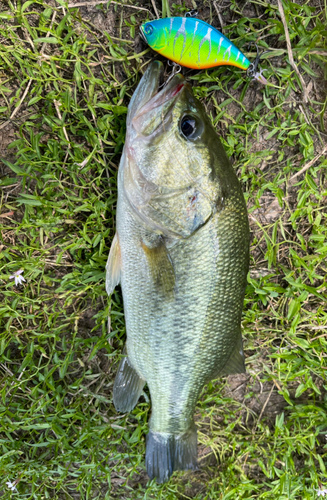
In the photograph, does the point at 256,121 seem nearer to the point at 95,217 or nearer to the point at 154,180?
the point at 154,180

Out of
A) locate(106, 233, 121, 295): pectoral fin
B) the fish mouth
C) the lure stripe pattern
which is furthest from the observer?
locate(106, 233, 121, 295): pectoral fin

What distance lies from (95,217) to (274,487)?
7.64ft

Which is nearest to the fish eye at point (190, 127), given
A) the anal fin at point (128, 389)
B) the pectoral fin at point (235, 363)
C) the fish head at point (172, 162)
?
the fish head at point (172, 162)

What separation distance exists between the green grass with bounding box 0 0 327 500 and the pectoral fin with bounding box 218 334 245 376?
38 cm

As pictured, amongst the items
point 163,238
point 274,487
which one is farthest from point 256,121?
point 274,487

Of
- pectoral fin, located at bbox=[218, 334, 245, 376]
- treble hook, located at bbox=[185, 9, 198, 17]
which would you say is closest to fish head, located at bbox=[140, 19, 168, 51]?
treble hook, located at bbox=[185, 9, 198, 17]

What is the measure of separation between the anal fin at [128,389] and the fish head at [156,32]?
1836 millimetres

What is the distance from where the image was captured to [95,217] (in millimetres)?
1910

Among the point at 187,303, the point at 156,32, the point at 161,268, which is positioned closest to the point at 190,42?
the point at 156,32

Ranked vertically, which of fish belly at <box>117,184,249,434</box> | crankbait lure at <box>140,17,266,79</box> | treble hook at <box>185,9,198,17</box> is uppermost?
treble hook at <box>185,9,198,17</box>

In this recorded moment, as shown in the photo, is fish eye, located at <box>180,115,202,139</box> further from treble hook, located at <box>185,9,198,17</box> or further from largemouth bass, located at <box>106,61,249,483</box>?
treble hook, located at <box>185,9,198,17</box>

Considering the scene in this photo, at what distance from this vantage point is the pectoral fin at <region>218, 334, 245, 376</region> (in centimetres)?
183

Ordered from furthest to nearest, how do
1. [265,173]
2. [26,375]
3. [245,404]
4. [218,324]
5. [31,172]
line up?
[245,404] → [265,173] → [26,375] → [31,172] → [218,324]

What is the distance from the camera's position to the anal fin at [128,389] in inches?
74.7
